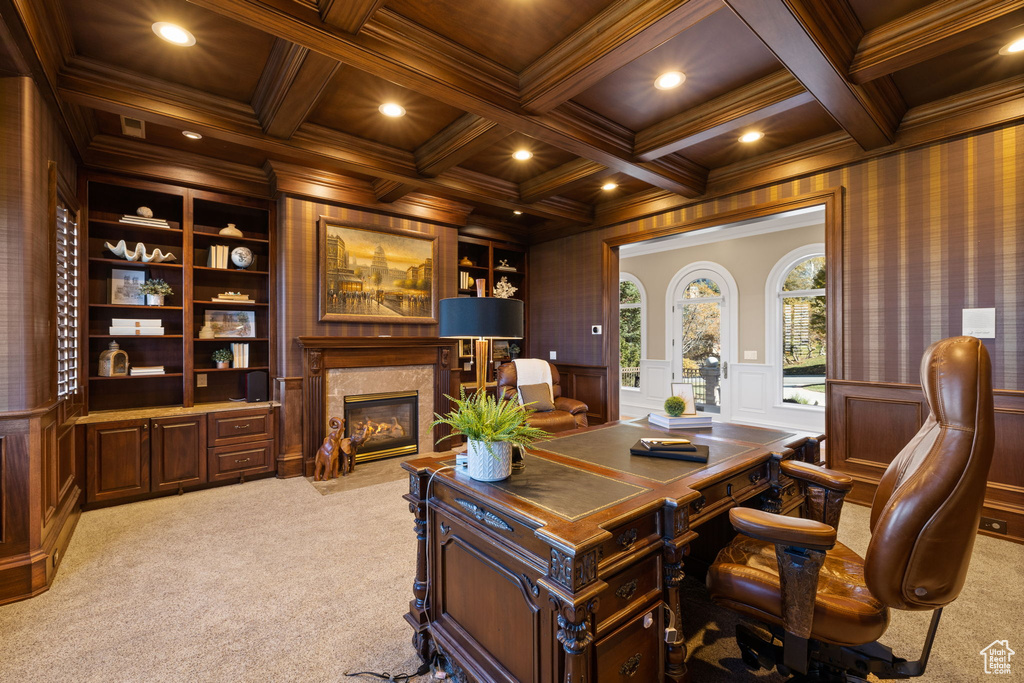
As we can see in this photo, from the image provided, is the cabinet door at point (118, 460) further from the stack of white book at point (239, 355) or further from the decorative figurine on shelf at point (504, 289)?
the decorative figurine on shelf at point (504, 289)

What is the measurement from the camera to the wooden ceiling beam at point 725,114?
109 inches

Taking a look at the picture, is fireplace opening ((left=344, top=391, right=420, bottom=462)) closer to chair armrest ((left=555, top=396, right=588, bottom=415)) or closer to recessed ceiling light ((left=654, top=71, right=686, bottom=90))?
chair armrest ((left=555, top=396, right=588, bottom=415))

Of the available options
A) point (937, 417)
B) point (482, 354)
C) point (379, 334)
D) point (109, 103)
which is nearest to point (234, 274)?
point (379, 334)

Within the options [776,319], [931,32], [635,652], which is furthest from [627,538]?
[776,319]

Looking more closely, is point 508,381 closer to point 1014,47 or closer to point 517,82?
point 517,82

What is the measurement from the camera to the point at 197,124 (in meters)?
3.05

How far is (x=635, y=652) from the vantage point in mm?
1394

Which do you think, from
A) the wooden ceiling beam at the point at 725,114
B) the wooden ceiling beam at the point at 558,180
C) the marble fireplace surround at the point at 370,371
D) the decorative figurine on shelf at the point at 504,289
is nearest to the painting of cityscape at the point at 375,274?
the marble fireplace surround at the point at 370,371

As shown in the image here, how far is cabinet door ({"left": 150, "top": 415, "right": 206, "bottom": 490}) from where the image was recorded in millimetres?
3646

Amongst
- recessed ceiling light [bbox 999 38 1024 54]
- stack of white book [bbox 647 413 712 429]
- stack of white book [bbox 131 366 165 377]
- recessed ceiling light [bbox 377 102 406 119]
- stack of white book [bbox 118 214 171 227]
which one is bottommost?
stack of white book [bbox 647 413 712 429]

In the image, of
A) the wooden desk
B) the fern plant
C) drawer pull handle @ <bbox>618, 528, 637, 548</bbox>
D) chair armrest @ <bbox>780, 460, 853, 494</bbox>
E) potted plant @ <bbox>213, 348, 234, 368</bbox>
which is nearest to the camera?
the wooden desk

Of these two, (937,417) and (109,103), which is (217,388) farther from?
(937,417)

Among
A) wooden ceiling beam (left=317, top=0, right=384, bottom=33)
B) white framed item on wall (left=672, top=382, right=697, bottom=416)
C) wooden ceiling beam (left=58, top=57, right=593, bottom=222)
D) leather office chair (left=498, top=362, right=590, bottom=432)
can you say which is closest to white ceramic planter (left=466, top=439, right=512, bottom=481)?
white framed item on wall (left=672, top=382, right=697, bottom=416)

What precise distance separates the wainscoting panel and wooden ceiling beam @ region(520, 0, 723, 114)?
2998 mm
